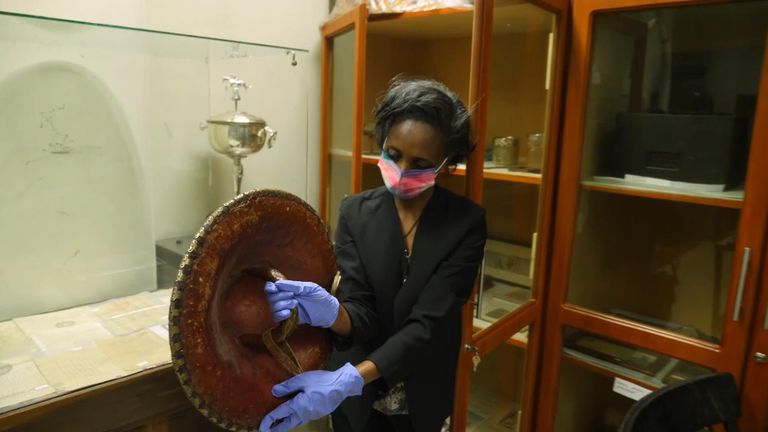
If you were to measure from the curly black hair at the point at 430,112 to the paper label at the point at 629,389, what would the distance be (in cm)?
99

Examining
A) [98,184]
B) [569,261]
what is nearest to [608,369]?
[569,261]

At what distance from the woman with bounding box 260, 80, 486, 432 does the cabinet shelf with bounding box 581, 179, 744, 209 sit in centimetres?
64

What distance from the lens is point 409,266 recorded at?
1.08m

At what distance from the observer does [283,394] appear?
836 mm

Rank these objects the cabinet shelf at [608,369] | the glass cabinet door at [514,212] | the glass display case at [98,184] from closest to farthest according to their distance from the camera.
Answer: the glass display case at [98,184] < the glass cabinet door at [514,212] < the cabinet shelf at [608,369]

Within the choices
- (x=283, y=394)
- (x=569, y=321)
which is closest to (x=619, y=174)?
(x=569, y=321)

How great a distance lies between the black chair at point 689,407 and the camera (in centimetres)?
109

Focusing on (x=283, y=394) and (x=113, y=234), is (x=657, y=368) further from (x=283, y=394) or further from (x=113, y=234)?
(x=113, y=234)

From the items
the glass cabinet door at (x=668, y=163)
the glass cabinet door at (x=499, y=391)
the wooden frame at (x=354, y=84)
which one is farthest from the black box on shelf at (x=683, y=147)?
the wooden frame at (x=354, y=84)

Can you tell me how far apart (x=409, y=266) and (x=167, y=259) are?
0.91m

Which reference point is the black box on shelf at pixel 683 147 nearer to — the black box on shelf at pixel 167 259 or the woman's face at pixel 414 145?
the woman's face at pixel 414 145

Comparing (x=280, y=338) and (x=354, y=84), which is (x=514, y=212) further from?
(x=280, y=338)

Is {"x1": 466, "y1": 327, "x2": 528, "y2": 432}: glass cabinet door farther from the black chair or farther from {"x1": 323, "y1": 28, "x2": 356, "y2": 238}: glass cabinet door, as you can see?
{"x1": 323, "y1": 28, "x2": 356, "y2": 238}: glass cabinet door

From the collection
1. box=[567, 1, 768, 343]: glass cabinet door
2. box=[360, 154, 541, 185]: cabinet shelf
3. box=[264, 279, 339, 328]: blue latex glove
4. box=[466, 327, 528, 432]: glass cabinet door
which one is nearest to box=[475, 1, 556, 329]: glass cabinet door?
box=[360, 154, 541, 185]: cabinet shelf
